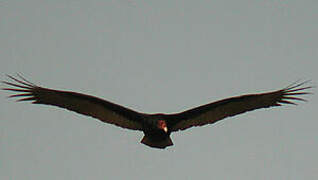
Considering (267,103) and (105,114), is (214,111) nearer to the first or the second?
(267,103)

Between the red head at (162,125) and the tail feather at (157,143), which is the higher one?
the red head at (162,125)

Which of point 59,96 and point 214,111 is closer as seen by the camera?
point 59,96

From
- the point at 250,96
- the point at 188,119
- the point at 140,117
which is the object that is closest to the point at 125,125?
the point at 140,117

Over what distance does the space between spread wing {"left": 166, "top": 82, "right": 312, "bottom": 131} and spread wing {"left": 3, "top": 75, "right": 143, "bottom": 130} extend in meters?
0.74

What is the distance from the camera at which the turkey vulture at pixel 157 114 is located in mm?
11430

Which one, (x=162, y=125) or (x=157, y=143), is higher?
(x=162, y=125)

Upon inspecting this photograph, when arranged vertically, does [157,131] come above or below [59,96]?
below

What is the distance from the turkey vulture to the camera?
1143 centimetres

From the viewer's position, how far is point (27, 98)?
11.3m

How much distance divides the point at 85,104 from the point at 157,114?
1334 millimetres

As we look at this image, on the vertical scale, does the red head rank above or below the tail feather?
above

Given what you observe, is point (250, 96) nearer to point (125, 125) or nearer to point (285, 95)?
point (285, 95)

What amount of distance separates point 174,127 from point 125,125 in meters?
0.91

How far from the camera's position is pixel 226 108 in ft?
39.9
